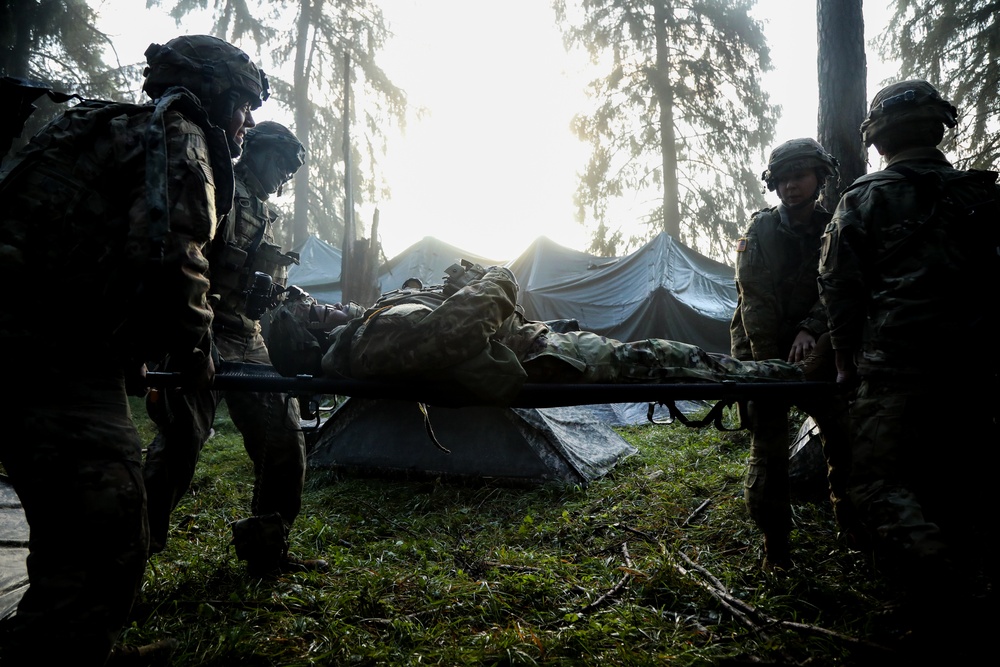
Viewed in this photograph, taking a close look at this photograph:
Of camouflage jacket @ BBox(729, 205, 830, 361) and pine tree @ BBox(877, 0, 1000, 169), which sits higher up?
pine tree @ BBox(877, 0, 1000, 169)

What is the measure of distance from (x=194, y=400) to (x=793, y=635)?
2487 millimetres

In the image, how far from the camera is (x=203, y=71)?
2080 millimetres

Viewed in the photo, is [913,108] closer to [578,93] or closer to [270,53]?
[578,93]

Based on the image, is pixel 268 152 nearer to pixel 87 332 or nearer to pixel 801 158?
pixel 87 332

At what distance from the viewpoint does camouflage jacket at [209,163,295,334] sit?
277 centimetres

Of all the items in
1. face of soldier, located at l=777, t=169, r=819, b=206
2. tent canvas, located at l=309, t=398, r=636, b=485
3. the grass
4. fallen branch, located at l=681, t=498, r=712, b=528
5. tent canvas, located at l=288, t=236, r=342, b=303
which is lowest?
the grass

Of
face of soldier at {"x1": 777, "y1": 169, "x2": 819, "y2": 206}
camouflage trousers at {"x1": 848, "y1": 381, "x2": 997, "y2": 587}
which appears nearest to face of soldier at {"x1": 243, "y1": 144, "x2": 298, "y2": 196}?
face of soldier at {"x1": 777, "y1": 169, "x2": 819, "y2": 206}

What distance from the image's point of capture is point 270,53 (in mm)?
14836

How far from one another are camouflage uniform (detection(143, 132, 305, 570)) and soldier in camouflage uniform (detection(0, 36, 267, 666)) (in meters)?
0.74

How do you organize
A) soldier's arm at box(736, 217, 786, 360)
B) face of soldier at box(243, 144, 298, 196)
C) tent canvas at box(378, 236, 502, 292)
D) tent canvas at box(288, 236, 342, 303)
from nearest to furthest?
soldier's arm at box(736, 217, 786, 360)
face of soldier at box(243, 144, 298, 196)
tent canvas at box(288, 236, 342, 303)
tent canvas at box(378, 236, 502, 292)

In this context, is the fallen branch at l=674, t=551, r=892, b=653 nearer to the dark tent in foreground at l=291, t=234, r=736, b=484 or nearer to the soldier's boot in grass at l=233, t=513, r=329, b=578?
the dark tent in foreground at l=291, t=234, r=736, b=484

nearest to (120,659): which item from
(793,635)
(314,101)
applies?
(793,635)

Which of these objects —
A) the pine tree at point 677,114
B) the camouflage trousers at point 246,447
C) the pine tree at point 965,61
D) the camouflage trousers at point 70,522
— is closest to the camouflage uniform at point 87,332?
the camouflage trousers at point 70,522

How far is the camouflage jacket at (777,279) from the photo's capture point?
111 inches
